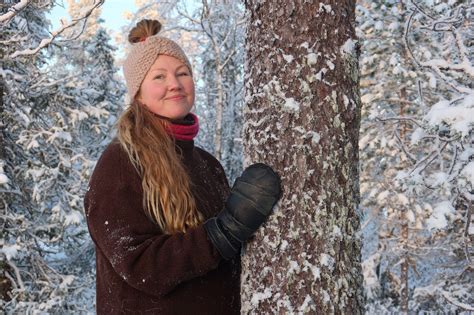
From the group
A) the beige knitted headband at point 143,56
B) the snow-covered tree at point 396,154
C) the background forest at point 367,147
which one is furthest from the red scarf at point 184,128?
the snow-covered tree at point 396,154

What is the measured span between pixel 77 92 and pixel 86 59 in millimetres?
15060

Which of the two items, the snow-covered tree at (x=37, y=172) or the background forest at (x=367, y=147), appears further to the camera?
the snow-covered tree at (x=37, y=172)

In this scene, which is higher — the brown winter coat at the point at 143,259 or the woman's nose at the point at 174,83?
the woman's nose at the point at 174,83

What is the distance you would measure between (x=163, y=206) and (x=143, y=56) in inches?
33.6

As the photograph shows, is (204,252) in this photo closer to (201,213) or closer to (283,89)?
(201,213)

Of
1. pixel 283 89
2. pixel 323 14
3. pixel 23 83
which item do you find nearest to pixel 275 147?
pixel 283 89

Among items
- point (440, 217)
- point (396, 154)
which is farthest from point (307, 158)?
point (396, 154)

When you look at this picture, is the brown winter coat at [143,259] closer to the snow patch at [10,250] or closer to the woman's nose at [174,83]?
the woman's nose at [174,83]

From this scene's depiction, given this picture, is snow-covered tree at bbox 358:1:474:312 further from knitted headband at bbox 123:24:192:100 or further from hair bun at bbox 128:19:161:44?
knitted headband at bbox 123:24:192:100

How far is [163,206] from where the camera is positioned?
2.26 metres

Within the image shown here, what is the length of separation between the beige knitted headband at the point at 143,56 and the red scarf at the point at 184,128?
0.29 meters

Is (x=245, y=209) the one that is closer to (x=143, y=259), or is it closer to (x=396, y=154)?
(x=143, y=259)

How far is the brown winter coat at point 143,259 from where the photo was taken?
2.08m

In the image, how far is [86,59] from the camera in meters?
23.5
